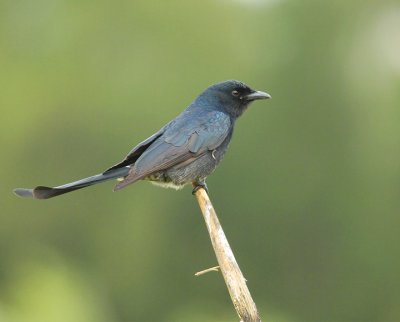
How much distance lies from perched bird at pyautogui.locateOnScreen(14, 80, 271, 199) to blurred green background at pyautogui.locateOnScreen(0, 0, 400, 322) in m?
21.8

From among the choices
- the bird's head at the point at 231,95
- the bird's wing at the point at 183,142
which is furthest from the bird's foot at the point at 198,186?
the bird's head at the point at 231,95

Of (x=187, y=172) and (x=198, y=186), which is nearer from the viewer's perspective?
(x=198, y=186)

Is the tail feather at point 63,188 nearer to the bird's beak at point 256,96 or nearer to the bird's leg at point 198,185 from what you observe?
the bird's leg at point 198,185

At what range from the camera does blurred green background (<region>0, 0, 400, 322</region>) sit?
35.1 m

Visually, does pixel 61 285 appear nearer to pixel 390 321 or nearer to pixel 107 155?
pixel 107 155

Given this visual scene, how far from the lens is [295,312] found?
3409cm

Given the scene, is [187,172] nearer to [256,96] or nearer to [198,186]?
Result: [198,186]

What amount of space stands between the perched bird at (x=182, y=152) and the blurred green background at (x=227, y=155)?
858 inches

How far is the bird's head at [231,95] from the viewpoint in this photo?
35.0 feet

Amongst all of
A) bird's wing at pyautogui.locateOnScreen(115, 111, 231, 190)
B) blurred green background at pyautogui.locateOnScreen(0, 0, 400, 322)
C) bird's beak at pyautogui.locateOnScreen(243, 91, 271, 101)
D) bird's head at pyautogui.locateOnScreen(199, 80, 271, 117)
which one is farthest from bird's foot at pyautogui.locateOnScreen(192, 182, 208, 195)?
blurred green background at pyautogui.locateOnScreen(0, 0, 400, 322)

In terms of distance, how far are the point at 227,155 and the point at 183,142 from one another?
24.6m

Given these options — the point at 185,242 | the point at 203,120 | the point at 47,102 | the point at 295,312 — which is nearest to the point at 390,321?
the point at 295,312

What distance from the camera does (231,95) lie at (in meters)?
10.8

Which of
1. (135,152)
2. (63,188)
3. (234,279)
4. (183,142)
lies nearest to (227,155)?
(183,142)
